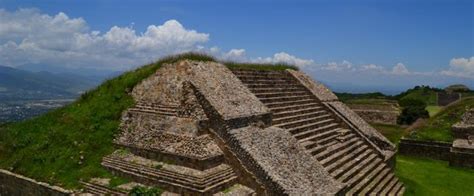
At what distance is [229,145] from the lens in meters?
11.5

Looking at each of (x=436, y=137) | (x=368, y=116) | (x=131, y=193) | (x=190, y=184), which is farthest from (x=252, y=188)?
(x=368, y=116)

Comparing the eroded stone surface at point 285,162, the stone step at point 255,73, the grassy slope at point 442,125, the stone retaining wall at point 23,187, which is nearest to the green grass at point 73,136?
the stone retaining wall at point 23,187

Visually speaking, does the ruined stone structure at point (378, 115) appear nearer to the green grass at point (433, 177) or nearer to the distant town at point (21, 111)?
the green grass at point (433, 177)

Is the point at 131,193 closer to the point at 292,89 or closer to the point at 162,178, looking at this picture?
the point at 162,178

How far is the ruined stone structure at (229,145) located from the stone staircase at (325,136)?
46 mm

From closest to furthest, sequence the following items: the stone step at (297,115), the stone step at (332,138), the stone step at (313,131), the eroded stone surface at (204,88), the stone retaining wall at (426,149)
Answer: the eroded stone surface at (204,88)
the stone step at (313,131)
the stone step at (297,115)
the stone step at (332,138)
the stone retaining wall at (426,149)

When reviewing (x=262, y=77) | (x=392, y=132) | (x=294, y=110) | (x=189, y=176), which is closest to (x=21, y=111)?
(x=392, y=132)

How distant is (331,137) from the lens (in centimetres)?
1616

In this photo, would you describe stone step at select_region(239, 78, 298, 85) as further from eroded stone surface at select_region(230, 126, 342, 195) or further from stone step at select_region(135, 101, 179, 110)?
stone step at select_region(135, 101, 179, 110)

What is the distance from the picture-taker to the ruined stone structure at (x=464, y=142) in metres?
19.9

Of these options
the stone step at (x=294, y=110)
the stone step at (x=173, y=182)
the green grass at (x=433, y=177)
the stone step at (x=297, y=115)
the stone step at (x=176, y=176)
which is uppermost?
the stone step at (x=294, y=110)

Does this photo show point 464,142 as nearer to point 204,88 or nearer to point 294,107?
point 294,107

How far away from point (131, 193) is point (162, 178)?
822 mm

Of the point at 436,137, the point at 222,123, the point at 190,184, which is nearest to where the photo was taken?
the point at 190,184
